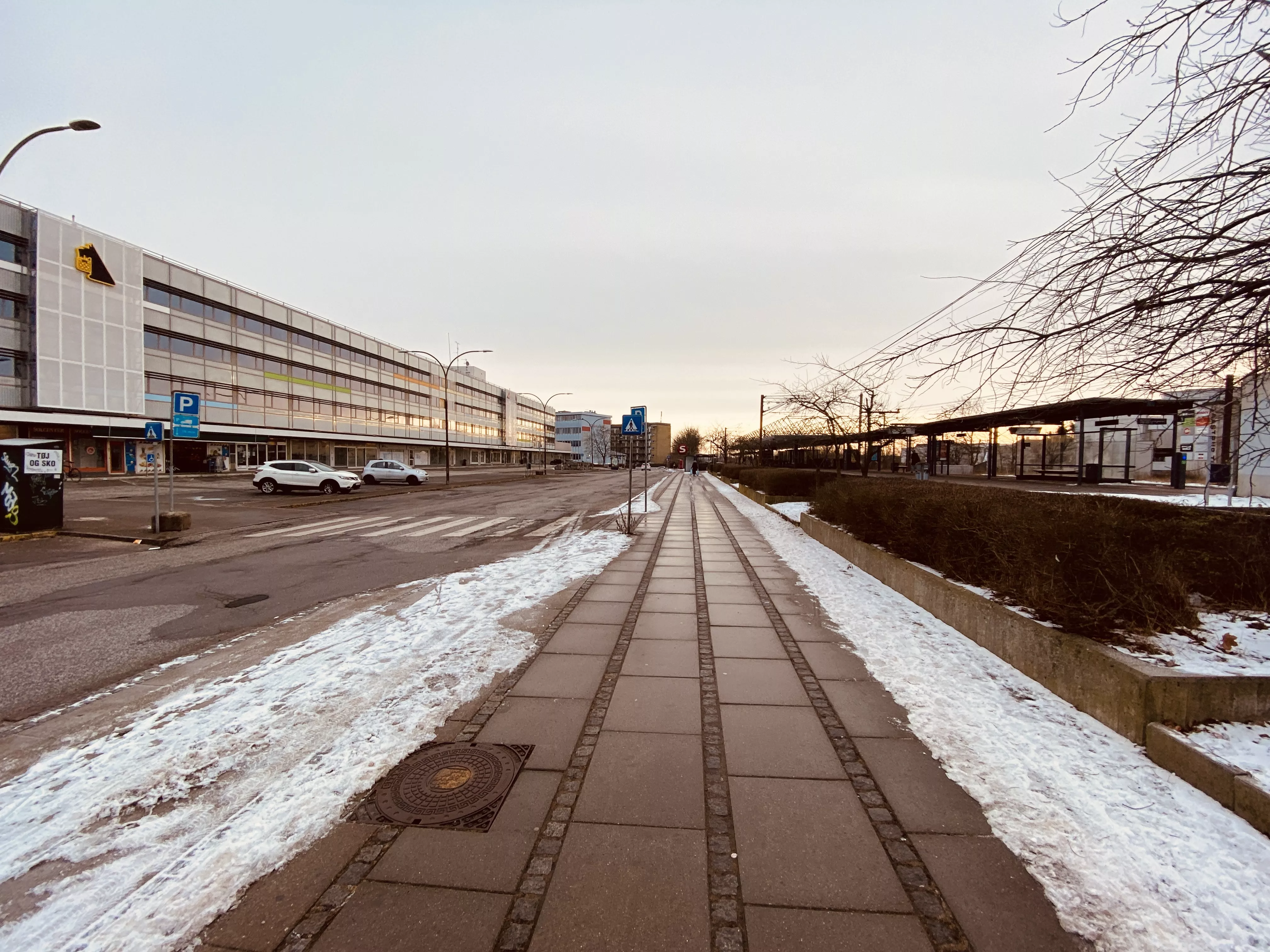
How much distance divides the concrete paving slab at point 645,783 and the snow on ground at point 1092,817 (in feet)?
4.77

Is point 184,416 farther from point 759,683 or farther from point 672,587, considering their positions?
point 759,683

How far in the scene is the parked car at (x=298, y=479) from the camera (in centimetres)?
2386

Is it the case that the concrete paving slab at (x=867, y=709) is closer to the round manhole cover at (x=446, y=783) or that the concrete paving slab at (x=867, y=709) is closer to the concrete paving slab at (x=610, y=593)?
the round manhole cover at (x=446, y=783)

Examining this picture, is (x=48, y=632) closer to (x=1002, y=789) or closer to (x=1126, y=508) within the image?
(x=1002, y=789)

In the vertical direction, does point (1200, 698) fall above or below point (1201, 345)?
below

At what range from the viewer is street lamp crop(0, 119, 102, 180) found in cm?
959

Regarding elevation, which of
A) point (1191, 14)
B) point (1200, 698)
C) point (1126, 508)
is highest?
point (1191, 14)

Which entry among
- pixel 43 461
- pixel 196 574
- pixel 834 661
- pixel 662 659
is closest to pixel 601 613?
pixel 662 659

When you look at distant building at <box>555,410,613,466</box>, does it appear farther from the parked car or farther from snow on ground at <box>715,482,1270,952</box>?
snow on ground at <box>715,482,1270,952</box>

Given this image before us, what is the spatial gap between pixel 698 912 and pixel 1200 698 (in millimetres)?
3165

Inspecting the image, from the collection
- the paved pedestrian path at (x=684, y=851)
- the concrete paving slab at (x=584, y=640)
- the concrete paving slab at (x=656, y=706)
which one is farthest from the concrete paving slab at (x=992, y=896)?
the concrete paving slab at (x=584, y=640)

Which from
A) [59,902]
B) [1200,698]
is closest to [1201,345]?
[1200,698]

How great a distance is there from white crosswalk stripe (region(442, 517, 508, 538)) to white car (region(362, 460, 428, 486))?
17.3 m

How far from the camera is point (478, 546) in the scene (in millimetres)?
11469
